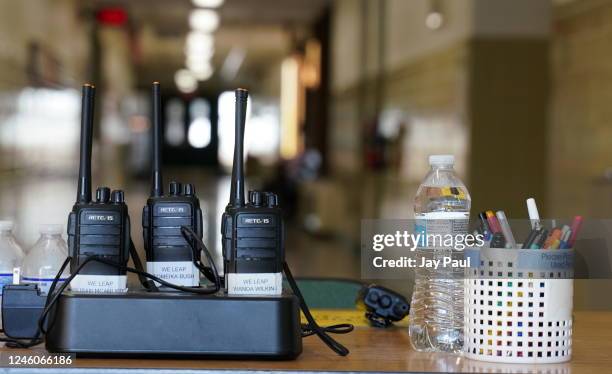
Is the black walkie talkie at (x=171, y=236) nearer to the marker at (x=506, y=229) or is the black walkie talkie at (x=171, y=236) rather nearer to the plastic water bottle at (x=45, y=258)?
the plastic water bottle at (x=45, y=258)

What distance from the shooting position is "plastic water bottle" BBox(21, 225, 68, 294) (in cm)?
180

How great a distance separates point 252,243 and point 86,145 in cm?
32

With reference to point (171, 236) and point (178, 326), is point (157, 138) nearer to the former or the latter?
point (171, 236)

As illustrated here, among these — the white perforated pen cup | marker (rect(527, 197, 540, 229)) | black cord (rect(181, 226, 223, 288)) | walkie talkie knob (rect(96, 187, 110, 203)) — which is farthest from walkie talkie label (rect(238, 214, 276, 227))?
marker (rect(527, 197, 540, 229))

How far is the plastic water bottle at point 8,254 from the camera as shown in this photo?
72.9 inches

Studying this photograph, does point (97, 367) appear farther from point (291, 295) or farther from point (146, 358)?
point (291, 295)

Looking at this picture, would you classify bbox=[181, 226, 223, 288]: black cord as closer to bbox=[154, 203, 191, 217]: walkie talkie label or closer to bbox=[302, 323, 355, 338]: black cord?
bbox=[154, 203, 191, 217]: walkie talkie label

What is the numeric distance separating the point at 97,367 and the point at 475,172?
6391 mm

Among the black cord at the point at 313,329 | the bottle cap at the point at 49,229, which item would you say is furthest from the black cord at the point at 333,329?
the bottle cap at the point at 49,229

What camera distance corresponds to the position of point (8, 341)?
5.57 feet

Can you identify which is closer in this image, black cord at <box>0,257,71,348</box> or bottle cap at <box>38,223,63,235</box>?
black cord at <box>0,257,71,348</box>

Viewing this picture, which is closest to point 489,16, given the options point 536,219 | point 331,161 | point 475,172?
point 475,172

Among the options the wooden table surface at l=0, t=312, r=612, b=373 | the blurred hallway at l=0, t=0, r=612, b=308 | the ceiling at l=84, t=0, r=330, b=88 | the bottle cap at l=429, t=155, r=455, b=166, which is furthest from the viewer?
the ceiling at l=84, t=0, r=330, b=88

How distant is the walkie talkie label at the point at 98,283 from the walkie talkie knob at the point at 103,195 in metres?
0.12
